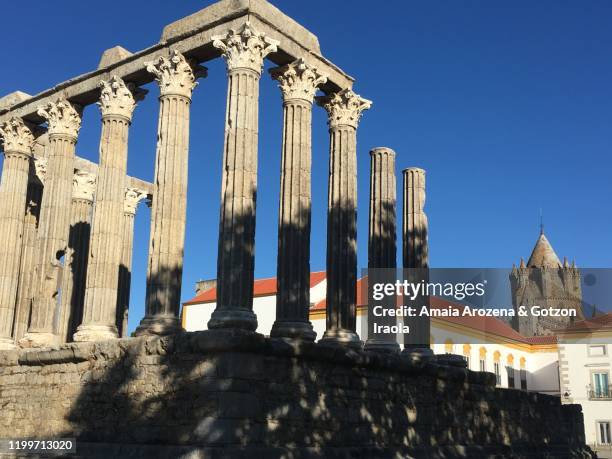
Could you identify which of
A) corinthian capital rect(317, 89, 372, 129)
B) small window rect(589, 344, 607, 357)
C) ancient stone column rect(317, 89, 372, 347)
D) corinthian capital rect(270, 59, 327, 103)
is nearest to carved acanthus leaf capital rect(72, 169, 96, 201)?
corinthian capital rect(317, 89, 372, 129)

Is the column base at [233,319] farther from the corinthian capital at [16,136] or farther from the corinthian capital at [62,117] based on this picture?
the corinthian capital at [16,136]

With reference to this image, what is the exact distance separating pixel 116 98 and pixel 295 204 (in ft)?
16.2

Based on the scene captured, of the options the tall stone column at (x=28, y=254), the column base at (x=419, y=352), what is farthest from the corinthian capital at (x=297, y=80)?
the tall stone column at (x=28, y=254)

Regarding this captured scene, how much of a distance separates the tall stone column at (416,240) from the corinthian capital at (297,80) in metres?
5.76

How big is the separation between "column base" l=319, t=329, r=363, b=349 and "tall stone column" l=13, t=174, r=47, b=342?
8.35m

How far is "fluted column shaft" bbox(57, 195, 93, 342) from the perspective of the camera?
2053 cm

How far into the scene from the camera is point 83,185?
2319 cm

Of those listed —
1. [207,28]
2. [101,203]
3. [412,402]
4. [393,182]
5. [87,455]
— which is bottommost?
[87,455]

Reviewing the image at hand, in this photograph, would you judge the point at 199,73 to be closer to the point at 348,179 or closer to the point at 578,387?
the point at 348,179

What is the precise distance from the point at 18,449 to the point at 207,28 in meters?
9.12

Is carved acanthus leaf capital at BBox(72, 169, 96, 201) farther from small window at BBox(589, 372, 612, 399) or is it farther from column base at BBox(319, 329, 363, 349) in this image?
small window at BBox(589, 372, 612, 399)

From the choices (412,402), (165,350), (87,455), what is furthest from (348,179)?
(87,455)

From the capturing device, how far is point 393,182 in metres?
20.3

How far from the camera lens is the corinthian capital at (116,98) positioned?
17.5 metres
